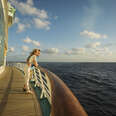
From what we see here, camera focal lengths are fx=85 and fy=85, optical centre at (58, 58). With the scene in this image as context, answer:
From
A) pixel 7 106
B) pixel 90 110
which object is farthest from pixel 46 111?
pixel 90 110

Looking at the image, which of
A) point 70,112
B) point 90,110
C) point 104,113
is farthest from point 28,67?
point 104,113

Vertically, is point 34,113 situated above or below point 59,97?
below

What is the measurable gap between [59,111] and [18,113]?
202 centimetres

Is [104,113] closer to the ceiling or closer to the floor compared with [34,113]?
closer to the floor

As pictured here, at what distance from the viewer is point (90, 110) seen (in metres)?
5.88

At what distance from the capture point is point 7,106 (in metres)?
2.33

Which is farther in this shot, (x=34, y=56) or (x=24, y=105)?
(x=34, y=56)

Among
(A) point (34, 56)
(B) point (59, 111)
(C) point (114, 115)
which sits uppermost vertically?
(A) point (34, 56)

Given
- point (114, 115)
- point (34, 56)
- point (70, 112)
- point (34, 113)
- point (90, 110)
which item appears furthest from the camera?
point (90, 110)

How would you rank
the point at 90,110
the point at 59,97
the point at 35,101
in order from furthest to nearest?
the point at 90,110 < the point at 35,101 < the point at 59,97

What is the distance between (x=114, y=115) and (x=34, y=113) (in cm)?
577

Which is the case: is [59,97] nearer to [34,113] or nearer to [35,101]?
[34,113]

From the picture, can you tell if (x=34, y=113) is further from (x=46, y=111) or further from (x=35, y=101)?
(x=35, y=101)

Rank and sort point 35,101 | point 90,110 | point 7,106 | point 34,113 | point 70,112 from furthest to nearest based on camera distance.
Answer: point 90,110 → point 35,101 → point 7,106 → point 34,113 → point 70,112
